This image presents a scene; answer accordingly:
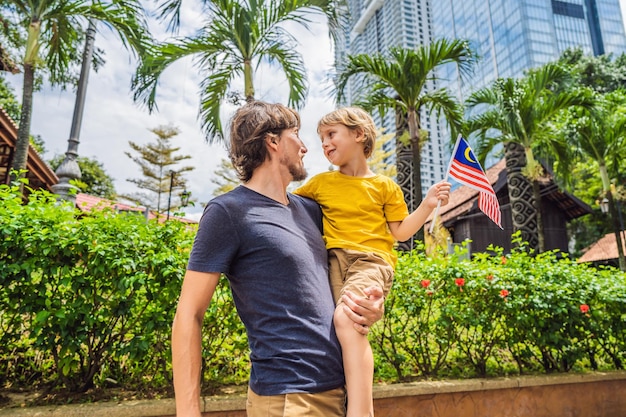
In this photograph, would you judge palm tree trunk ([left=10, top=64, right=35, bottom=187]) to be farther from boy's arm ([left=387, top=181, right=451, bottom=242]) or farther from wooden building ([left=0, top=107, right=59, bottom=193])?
boy's arm ([left=387, top=181, right=451, bottom=242])

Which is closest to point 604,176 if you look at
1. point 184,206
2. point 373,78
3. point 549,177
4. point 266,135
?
point 549,177

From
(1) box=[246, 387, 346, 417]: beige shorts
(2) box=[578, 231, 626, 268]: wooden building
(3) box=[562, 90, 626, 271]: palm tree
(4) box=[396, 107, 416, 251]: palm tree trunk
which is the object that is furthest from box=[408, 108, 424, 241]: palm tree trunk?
(2) box=[578, 231, 626, 268]: wooden building

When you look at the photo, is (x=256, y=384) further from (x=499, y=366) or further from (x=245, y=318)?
(x=499, y=366)

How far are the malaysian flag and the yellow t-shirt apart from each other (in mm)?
655

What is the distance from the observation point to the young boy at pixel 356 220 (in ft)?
4.28

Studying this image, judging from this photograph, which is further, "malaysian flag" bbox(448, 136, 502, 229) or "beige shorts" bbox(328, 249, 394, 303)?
"malaysian flag" bbox(448, 136, 502, 229)

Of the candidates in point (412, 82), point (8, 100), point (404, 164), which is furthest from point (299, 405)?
point (8, 100)

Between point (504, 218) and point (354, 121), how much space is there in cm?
2099

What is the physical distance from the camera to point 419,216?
5.92ft

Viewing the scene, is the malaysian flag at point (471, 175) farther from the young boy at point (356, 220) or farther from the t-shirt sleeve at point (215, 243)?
the t-shirt sleeve at point (215, 243)

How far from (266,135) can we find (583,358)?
500 centimetres

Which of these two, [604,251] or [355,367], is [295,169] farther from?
[604,251]

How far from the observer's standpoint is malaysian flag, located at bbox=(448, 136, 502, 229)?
7.80ft

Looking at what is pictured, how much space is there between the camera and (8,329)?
321cm
